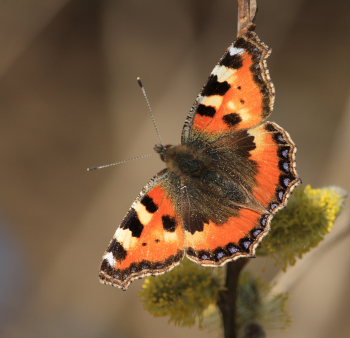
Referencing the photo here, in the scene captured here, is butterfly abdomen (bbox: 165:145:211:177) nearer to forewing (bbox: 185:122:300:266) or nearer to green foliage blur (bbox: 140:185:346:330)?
forewing (bbox: 185:122:300:266)

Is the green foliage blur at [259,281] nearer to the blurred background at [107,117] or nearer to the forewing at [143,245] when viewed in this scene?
the forewing at [143,245]

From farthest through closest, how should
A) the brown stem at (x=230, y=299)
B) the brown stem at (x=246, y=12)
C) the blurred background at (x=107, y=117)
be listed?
the blurred background at (x=107, y=117) < the brown stem at (x=230, y=299) < the brown stem at (x=246, y=12)

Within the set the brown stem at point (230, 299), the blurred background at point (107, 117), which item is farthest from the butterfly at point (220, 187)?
the blurred background at point (107, 117)

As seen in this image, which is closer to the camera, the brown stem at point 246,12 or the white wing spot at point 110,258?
the brown stem at point 246,12

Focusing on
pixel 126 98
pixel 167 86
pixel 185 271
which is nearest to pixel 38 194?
pixel 126 98

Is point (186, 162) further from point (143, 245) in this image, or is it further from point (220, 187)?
point (143, 245)

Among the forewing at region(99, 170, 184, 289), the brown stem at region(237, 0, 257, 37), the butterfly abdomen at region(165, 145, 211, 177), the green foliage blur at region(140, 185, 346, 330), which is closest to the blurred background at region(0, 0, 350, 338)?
the green foliage blur at region(140, 185, 346, 330)
